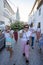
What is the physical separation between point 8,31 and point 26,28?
889mm

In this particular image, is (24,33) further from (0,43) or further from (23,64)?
(0,43)

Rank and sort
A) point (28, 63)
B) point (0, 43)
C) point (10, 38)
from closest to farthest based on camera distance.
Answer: point (10, 38) < point (28, 63) < point (0, 43)

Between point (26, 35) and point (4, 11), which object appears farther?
point (4, 11)

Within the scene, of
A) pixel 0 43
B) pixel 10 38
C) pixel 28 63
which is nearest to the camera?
pixel 10 38

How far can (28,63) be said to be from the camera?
330 inches

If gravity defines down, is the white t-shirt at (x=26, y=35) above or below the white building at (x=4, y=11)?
below

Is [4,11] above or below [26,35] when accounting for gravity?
above

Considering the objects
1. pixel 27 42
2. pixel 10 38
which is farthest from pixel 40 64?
pixel 10 38

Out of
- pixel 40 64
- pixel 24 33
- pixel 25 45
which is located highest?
pixel 24 33

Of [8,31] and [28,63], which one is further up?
[8,31]

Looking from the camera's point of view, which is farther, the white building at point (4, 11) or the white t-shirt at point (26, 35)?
the white building at point (4, 11)

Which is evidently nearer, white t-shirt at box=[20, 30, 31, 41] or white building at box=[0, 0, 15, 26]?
white t-shirt at box=[20, 30, 31, 41]

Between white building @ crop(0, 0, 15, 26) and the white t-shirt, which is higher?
white building @ crop(0, 0, 15, 26)

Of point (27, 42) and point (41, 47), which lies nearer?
point (27, 42)
